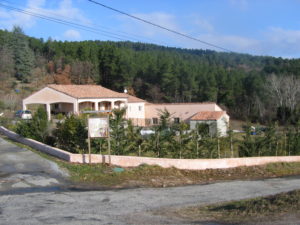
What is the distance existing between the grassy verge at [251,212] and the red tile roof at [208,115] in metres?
34.8

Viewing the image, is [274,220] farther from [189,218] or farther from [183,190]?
[183,190]

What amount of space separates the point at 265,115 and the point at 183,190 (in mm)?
59691

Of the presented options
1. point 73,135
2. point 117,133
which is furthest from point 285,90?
point 73,135

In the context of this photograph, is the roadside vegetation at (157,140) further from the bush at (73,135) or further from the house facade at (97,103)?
the house facade at (97,103)

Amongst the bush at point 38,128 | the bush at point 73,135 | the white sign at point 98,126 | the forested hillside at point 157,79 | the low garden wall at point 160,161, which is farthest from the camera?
the forested hillside at point 157,79

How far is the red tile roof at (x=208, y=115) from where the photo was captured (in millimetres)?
43775

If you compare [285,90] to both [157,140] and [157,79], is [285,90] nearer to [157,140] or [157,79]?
[157,79]

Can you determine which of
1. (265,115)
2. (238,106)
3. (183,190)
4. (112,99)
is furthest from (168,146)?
(238,106)

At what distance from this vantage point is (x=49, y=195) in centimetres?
1057

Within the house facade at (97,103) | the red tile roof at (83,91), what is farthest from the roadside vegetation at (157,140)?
the red tile roof at (83,91)

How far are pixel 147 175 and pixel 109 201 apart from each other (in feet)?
14.1

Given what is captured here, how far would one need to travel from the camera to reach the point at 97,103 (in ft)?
153

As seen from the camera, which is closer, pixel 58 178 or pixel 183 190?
pixel 183 190

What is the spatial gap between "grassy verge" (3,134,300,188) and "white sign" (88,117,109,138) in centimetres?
127
